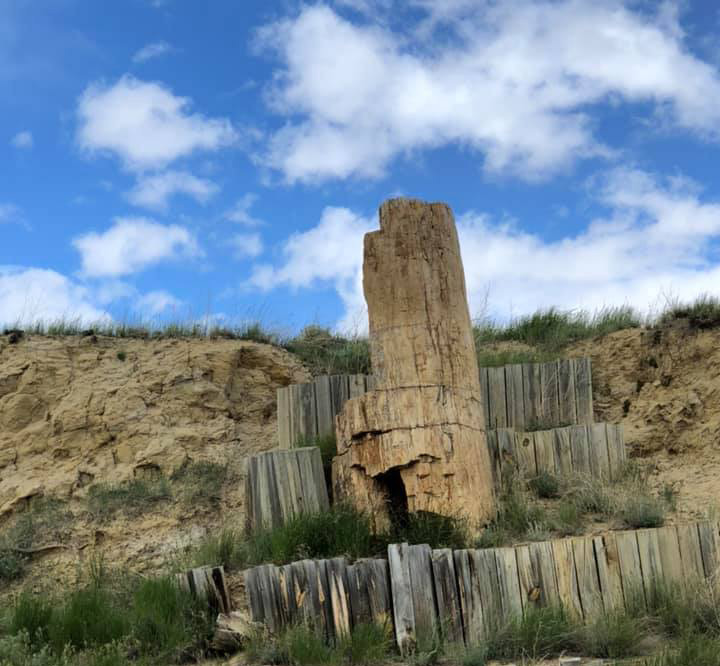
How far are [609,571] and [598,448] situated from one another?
2200mm

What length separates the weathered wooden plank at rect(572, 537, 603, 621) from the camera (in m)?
7.14

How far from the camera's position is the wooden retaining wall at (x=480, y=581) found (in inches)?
281

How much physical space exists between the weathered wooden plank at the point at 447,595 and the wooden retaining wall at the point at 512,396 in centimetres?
316

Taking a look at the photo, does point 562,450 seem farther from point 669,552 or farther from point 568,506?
point 669,552

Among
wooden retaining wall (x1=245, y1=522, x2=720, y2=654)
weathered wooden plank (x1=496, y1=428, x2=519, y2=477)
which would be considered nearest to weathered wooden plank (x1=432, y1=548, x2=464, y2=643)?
wooden retaining wall (x1=245, y1=522, x2=720, y2=654)

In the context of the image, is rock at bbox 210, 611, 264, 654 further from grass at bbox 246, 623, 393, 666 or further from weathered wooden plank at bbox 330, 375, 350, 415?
weathered wooden plank at bbox 330, 375, 350, 415

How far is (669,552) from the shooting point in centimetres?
734

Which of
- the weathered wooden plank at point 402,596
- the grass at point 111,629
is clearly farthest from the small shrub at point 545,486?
the grass at point 111,629

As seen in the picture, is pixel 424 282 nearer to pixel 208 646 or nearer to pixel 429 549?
pixel 429 549

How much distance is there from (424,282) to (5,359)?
6336mm

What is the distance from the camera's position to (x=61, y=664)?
23.2 ft

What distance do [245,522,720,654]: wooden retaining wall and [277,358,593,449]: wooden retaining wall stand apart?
2951mm

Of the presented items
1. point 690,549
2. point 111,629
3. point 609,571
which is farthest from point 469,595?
point 111,629

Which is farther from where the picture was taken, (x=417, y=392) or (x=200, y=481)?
(x=200, y=481)
